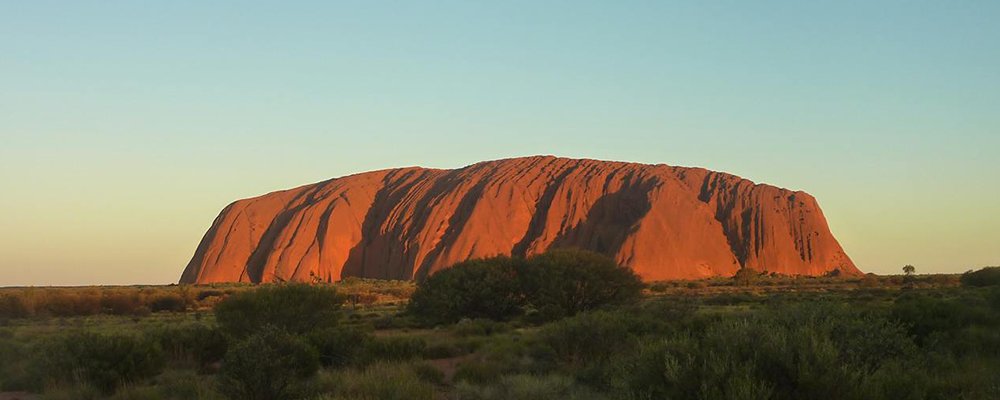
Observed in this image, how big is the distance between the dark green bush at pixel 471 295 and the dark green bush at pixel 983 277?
27643 mm

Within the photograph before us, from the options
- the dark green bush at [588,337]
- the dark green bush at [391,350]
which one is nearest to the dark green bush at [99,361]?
the dark green bush at [391,350]

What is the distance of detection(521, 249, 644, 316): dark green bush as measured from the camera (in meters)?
29.0

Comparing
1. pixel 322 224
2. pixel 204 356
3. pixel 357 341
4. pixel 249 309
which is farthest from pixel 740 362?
pixel 322 224

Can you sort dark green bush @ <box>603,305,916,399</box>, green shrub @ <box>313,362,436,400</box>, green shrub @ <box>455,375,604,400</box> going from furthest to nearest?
1. green shrub @ <box>455,375,604,400</box>
2. green shrub @ <box>313,362,436,400</box>
3. dark green bush @ <box>603,305,916,399</box>

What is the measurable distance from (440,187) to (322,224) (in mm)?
12797

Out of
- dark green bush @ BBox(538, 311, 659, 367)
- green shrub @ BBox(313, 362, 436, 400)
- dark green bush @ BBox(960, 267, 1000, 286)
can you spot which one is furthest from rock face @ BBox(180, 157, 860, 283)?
green shrub @ BBox(313, 362, 436, 400)

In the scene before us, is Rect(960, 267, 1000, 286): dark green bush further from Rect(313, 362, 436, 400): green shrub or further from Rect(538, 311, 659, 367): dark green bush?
Rect(313, 362, 436, 400): green shrub

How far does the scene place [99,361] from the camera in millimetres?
13188

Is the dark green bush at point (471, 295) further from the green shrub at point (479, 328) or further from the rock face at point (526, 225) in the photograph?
the rock face at point (526, 225)

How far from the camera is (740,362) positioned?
6.90 m

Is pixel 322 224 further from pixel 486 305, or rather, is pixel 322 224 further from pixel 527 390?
pixel 527 390

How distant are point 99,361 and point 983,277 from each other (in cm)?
4501

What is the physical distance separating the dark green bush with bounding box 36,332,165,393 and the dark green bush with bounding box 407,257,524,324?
1552 cm

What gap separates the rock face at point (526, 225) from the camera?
71.2 meters
